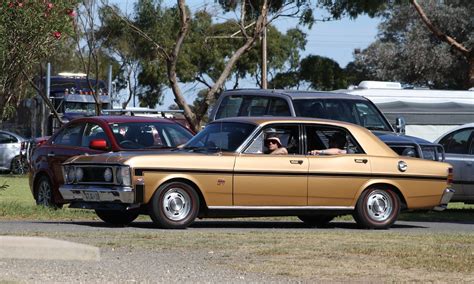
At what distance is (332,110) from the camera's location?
17844 millimetres

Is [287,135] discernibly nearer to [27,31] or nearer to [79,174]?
[79,174]

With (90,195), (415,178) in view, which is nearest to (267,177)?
(415,178)

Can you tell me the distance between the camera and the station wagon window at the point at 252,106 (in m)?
17.7

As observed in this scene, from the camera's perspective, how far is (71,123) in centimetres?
1877

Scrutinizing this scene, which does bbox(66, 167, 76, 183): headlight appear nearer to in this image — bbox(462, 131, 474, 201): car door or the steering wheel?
the steering wheel

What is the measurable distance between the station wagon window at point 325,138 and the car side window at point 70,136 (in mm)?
4472

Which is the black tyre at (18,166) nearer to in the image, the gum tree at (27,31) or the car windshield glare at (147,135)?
the gum tree at (27,31)

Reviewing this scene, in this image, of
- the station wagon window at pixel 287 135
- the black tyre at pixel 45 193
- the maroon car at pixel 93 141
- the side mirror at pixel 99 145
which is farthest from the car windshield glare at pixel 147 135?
the station wagon window at pixel 287 135

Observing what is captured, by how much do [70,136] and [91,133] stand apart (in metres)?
0.55

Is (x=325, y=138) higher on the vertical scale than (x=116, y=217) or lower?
higher

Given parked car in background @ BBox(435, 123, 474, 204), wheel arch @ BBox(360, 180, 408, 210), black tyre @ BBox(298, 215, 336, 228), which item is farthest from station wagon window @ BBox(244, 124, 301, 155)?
parked car in background @ BBox(435, 123, 474, 204)

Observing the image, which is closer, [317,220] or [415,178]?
[415,178]

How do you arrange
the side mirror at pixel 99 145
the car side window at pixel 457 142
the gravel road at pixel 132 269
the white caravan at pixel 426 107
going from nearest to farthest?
the gravel road at pixel 132 269 < the side mirror at pixel 99 145 < the car side window at pixel 457 142 < the white caravan at pixel 426 107

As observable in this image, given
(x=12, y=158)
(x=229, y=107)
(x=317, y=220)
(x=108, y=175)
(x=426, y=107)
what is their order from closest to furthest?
(x=108, y=175), (x=317, y=220), (x=229, y=107), (x=426, y=107), (x=12, y=158)
